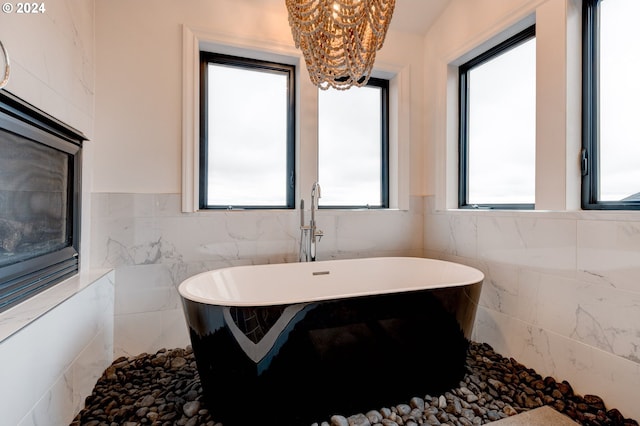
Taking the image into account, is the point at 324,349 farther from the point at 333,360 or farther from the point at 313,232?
the point at 313,232

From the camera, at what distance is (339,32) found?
67.1 inches

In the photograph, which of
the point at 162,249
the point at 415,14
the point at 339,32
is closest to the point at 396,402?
the point at 162,249

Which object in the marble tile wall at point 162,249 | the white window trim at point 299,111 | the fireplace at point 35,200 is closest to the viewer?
the fireplace at point 35,200

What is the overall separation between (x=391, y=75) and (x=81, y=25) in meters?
2.18

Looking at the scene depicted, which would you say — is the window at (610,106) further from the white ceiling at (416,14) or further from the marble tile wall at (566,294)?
the white ceiling at (416,14)

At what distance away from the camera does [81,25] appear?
5.72 ft

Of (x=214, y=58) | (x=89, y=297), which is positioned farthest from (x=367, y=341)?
(x=214, y=58)

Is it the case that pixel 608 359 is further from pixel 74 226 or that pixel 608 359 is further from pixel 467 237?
pixel 74 226

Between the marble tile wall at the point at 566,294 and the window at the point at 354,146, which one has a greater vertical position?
the window at the point at 354,146

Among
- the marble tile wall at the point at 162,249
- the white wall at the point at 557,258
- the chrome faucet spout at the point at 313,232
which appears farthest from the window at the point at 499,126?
the marble tile wall at the point at 162,249

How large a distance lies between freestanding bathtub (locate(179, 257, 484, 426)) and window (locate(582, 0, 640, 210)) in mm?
787

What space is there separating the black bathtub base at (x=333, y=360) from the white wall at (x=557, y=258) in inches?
23.5

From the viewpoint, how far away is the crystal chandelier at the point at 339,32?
161 centimetres

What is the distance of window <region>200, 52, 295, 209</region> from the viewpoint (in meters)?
2.30
